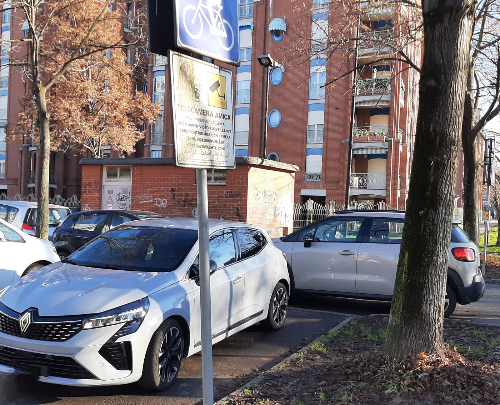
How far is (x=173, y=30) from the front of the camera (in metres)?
3.09

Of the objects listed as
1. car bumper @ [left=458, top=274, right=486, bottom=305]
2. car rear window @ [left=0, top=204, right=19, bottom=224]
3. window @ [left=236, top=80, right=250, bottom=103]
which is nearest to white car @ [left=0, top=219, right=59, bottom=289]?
car rear window @ [left=0, top=204, right=19, bottom=224]

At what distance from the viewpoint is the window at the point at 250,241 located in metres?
6.34

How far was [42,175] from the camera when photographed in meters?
12.6

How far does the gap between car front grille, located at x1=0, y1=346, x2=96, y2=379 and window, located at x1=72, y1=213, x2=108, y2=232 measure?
7.71 meters

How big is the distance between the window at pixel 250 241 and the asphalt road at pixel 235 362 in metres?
1.18

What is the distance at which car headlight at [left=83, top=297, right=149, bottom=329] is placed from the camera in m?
4.18

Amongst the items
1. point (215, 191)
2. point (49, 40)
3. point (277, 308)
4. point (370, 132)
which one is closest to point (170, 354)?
point (277, 308)

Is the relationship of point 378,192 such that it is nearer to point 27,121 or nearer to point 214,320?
point 27,121

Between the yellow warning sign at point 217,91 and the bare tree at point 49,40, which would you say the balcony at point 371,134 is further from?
the yellow warning sign at point 217,91

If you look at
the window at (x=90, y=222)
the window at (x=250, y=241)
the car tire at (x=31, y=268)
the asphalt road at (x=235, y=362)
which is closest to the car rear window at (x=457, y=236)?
the asphalt road at (x=235, y=362)

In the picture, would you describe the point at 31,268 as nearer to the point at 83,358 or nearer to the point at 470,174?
the point at 83,358

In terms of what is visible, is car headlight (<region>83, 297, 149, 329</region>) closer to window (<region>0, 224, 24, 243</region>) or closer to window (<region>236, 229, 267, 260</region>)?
window (<region>236, 229, 267, 260</region>)

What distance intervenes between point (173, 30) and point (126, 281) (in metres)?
2.53

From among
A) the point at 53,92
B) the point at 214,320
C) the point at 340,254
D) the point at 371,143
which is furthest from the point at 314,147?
the point at 214,320
